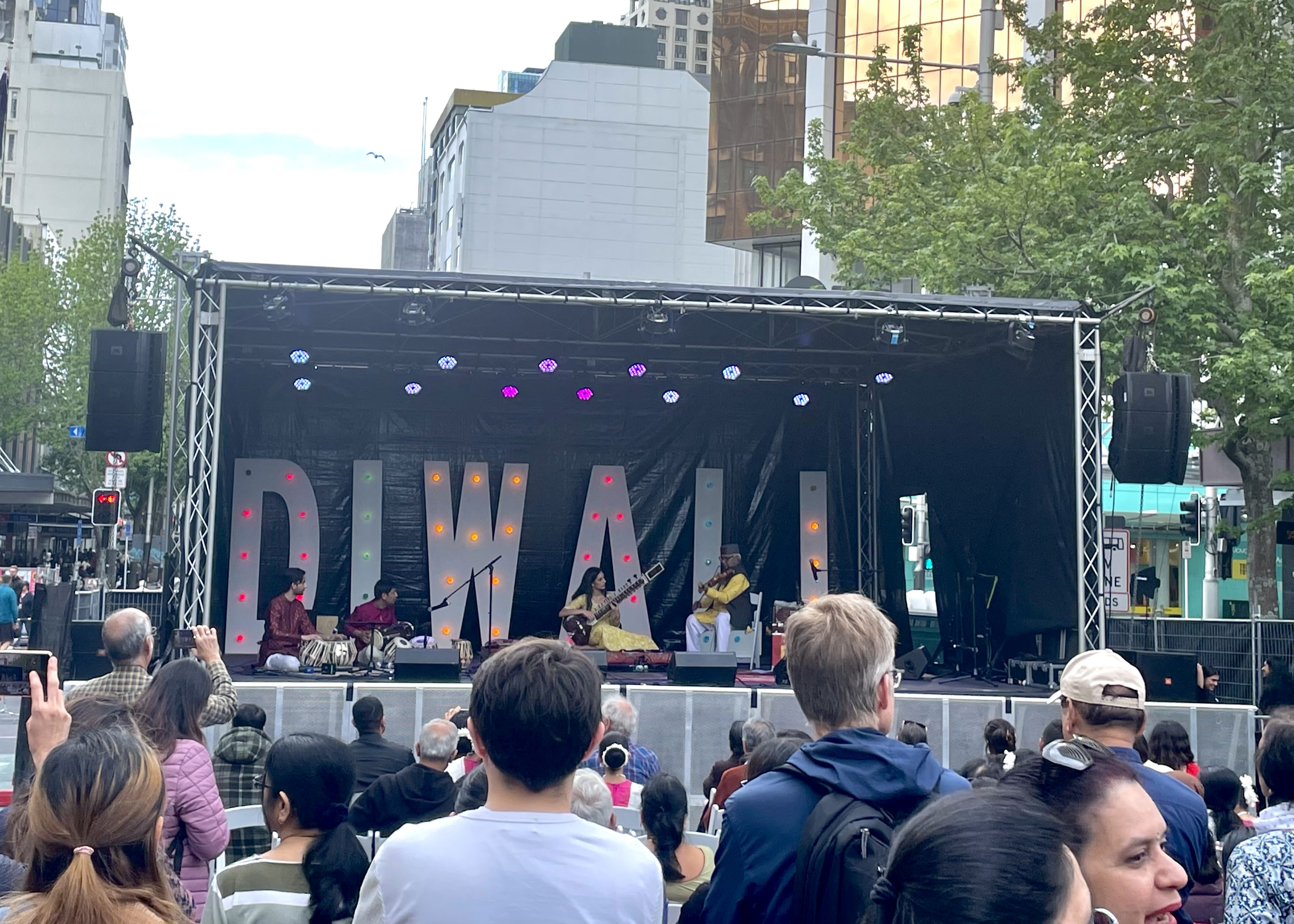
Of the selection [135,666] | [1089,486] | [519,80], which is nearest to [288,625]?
[1089,486]

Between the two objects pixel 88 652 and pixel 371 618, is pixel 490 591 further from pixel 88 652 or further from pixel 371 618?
pixel 88 652

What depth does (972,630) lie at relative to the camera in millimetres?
15102

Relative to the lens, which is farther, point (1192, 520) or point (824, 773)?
point (1192, 520)

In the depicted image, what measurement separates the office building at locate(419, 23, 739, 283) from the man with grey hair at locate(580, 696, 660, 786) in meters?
46.5

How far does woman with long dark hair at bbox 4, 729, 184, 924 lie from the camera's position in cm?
206

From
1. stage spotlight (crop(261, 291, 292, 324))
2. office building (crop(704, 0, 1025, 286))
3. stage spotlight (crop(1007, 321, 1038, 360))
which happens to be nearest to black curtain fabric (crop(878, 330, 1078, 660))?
stage spotlight (crop(1007, 321, 1038, 360))

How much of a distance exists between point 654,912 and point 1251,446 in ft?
49.7

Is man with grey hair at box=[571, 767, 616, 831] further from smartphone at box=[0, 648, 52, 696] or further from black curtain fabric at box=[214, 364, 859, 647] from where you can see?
black curtain fabric at box=[214, 364, 859, 647]

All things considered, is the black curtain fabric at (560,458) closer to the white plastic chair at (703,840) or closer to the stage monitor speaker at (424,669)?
the stage monitor speaker at (424,669)

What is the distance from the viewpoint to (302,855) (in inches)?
127

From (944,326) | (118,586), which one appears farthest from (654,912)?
(118,586)

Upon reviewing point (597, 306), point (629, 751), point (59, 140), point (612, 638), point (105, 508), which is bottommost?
point (612, 638)

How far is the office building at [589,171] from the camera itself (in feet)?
173

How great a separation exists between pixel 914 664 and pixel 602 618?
11.8 ft
